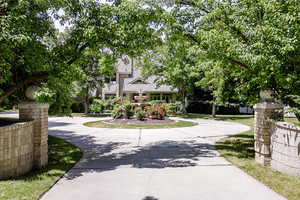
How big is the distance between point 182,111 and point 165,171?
24.5 meters

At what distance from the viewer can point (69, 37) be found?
705cm

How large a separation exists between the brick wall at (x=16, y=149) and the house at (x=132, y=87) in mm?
27741

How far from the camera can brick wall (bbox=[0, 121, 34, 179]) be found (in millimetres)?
5113

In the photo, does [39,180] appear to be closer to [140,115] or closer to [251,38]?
[251,38]

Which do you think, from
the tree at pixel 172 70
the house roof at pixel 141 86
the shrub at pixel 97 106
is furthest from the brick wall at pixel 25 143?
the house roof at pixel 141 86

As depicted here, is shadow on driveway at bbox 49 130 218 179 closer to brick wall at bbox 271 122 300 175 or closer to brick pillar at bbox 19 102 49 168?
brick pillar at bbox 19 102 49 168

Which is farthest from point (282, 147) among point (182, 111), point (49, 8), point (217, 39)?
point (182, 111)

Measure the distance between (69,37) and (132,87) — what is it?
27.6 metres

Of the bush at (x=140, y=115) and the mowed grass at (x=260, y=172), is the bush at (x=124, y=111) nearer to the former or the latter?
the bush at (x=140, y=115)

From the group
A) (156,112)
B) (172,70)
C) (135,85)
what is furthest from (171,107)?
(135,85)

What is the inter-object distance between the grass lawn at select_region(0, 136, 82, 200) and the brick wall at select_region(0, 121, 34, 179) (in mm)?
232

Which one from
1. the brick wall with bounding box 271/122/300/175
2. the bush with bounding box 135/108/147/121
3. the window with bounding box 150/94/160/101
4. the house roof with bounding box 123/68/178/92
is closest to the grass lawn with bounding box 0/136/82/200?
the brick wall with bounding box 271/122/300/175

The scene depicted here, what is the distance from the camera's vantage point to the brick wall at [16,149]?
5.11m

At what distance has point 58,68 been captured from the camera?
6.22 metres
